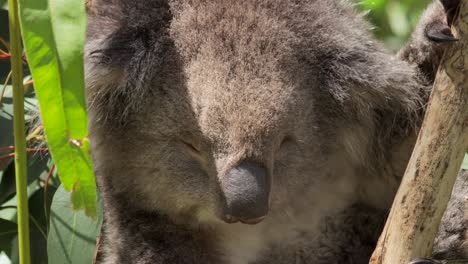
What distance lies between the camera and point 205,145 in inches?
76.1

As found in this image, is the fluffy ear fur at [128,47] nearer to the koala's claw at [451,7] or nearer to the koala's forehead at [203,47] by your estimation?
the koala's forehead at [203,47]

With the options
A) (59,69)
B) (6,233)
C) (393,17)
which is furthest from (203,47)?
(6,233)

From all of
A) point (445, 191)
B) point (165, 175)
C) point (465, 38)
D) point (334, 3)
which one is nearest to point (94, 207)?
point (165, 175)

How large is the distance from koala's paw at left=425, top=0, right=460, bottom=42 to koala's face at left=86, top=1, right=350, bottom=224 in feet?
1.22

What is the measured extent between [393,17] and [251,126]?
0.89 m

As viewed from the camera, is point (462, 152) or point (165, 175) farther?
point (165, 175)

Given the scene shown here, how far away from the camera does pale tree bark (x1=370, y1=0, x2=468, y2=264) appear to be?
63.3 inches

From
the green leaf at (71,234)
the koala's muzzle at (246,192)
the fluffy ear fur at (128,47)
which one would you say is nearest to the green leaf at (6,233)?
the green leaf at (71,234)

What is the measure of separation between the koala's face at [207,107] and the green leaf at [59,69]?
46cm

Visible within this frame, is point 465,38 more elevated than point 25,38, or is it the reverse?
point 465,38

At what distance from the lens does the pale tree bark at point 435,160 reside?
5.28 ft

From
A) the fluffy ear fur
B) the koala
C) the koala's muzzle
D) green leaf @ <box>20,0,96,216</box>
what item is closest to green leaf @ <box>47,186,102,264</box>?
the koala

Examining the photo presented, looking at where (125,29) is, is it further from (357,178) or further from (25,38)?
(357,178)

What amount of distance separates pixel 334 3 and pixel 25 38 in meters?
1.09
